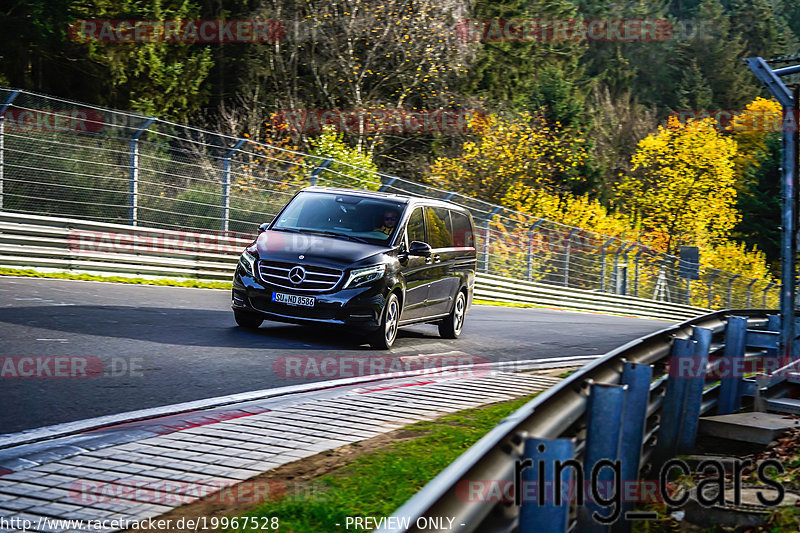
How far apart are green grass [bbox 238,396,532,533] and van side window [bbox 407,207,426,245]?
605 centimetres

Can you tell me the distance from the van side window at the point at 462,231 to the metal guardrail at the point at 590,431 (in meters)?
7.62

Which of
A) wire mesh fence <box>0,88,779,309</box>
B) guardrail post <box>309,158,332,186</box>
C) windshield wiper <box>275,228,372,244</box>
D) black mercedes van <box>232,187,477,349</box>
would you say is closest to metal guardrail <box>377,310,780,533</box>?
black mercedes van <box>232,187,477,349</box>

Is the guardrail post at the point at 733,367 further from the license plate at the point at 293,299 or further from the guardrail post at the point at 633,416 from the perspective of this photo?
the license plate at the point at 293,299

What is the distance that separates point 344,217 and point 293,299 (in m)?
1.70

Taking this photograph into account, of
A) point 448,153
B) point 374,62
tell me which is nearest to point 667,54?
point 448,153

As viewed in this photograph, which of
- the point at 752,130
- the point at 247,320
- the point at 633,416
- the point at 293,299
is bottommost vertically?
the point at 247,320

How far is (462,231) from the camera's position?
15.9m

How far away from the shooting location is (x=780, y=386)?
8.48m

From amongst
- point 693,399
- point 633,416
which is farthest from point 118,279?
point 633,416

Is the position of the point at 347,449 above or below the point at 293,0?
below

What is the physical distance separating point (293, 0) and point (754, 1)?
220 ft

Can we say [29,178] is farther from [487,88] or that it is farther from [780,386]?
[487,88]

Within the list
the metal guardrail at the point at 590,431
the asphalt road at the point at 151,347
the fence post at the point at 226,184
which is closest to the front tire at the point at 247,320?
the asphalt road at the point at 151,347

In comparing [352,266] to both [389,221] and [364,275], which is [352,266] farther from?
[389,221]
